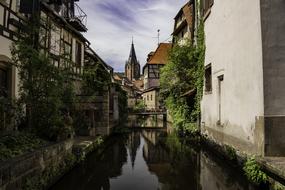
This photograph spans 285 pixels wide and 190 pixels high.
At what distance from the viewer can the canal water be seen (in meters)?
8.09

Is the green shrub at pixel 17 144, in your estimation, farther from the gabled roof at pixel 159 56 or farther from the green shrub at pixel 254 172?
the gabled roof at pixel 159 56

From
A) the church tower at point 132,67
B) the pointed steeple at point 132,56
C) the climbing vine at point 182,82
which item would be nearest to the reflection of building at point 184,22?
the climbing vine at point 182,82

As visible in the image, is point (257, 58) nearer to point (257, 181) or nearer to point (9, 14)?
point (257, 181)

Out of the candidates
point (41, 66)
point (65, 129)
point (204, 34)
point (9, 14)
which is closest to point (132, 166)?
point (65, 129)

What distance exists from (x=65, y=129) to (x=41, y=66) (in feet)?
6.87

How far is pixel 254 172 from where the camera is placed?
7711 millimetres

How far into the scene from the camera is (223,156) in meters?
11.7

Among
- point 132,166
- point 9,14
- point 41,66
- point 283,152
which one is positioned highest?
point 9,14

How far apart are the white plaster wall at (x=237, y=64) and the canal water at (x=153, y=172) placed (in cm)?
148

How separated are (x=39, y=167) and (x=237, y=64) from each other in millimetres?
7212

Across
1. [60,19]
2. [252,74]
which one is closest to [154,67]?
[60,19]

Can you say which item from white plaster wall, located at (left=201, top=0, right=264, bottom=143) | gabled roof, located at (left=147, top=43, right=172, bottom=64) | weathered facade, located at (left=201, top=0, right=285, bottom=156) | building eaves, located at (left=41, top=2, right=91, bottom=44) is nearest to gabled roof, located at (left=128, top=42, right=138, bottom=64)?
gabled roof, located at (left=147, top=43, right=172, bottom=64)

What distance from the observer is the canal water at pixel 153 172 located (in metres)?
8.09

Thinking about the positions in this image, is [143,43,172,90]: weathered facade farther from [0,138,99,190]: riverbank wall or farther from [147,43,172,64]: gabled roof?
[0,138,99,190]: riverbank wall
